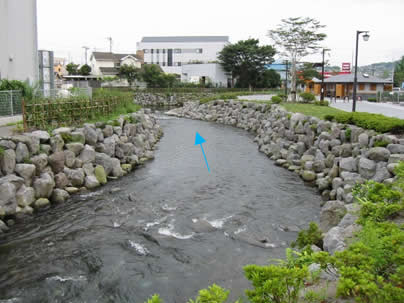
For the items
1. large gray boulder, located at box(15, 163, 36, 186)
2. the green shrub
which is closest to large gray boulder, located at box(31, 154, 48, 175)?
large gray boulder, located at box(15, 163, 36, 186)

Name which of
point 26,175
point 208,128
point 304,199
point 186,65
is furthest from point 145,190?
point 186,65

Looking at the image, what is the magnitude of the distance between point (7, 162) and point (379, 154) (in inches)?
442

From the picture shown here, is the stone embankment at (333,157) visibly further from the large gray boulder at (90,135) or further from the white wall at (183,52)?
the white wall at (183,52)

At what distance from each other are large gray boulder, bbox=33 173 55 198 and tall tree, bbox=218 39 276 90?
53697 millimetres

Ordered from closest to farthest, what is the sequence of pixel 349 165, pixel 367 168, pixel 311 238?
pixel 311 238 < pixel 367 168 < pixel 349 165

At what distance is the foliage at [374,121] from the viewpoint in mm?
13578

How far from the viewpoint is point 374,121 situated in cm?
1448

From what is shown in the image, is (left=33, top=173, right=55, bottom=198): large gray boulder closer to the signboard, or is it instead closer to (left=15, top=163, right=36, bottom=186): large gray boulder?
(left=15, top=163, right=36, bottom=186): large gray boulder

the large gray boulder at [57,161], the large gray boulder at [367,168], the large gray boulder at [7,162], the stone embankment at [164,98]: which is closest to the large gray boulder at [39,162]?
the large gray boulder at [57,161]

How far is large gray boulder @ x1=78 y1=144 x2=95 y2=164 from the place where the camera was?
14.7 meters

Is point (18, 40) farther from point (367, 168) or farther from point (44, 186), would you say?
point (367, 168)

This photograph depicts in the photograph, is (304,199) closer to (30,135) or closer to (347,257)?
(347,257)

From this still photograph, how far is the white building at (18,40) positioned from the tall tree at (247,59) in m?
42.6

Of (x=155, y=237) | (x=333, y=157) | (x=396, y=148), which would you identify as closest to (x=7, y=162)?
(x=155, y=237)
